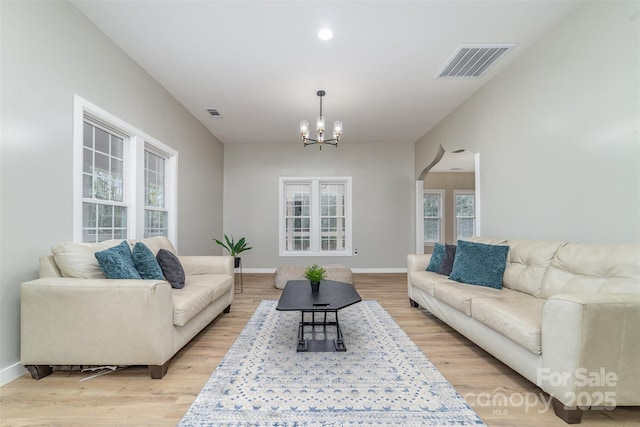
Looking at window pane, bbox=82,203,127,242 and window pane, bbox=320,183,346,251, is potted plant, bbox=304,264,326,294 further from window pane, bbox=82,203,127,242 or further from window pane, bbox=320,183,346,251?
window pane, bbox=320,183,346,251

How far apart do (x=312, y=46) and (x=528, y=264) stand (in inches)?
112

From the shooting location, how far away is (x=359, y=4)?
2.37m

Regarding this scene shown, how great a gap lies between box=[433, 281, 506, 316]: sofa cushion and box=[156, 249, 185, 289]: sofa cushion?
249 centimetres

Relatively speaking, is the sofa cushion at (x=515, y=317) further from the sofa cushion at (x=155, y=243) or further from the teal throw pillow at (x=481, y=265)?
the sofa cushion at (x=155, y=243)

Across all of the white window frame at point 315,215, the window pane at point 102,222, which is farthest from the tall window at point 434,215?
the window pane at point 102,222

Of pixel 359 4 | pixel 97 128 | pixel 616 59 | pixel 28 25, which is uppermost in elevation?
pixel 359 4

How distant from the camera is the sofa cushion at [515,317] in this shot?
1.74 m

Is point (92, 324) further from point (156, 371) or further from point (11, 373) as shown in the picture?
point (11, 373)

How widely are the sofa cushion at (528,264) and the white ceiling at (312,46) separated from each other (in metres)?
1.94

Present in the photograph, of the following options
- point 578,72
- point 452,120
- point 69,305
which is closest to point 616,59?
point 578,72

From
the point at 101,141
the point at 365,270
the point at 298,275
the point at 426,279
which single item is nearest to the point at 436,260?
the point at 426,279

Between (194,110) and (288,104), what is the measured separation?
153 cm

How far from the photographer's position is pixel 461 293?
2.55 m

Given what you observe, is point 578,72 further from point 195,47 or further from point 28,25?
point 28,25
